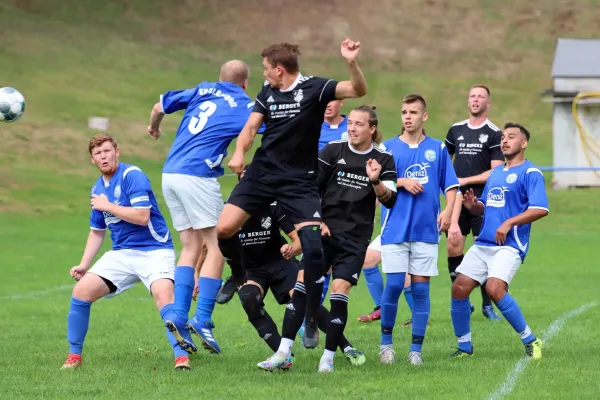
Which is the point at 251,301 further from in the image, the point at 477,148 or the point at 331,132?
the point at 477,148

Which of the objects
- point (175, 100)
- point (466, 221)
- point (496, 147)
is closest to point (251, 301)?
point (175, 100)

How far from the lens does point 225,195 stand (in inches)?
1185

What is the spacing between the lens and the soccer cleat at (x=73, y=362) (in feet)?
28.4

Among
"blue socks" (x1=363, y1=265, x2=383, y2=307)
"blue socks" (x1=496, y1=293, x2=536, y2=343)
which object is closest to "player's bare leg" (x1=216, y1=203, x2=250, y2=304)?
"blue socks" (x1=496, y1=293, x2=536, y2=343)

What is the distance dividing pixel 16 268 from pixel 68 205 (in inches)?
383

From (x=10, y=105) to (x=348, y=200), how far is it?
13.2ft

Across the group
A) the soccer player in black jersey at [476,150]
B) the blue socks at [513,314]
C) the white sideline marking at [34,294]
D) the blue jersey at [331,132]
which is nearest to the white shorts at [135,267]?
the blue socks at [513,314]

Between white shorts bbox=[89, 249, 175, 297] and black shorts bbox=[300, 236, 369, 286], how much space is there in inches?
50.4

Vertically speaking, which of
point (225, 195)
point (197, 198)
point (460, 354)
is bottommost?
point (460, 354)

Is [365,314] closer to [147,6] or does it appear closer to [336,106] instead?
[336,106]

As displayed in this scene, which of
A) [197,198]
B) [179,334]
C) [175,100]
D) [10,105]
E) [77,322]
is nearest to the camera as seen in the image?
[179,334]

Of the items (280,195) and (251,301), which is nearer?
(280,195)

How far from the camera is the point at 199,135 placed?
385 inches

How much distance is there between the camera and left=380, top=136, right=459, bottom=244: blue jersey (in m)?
9.13
